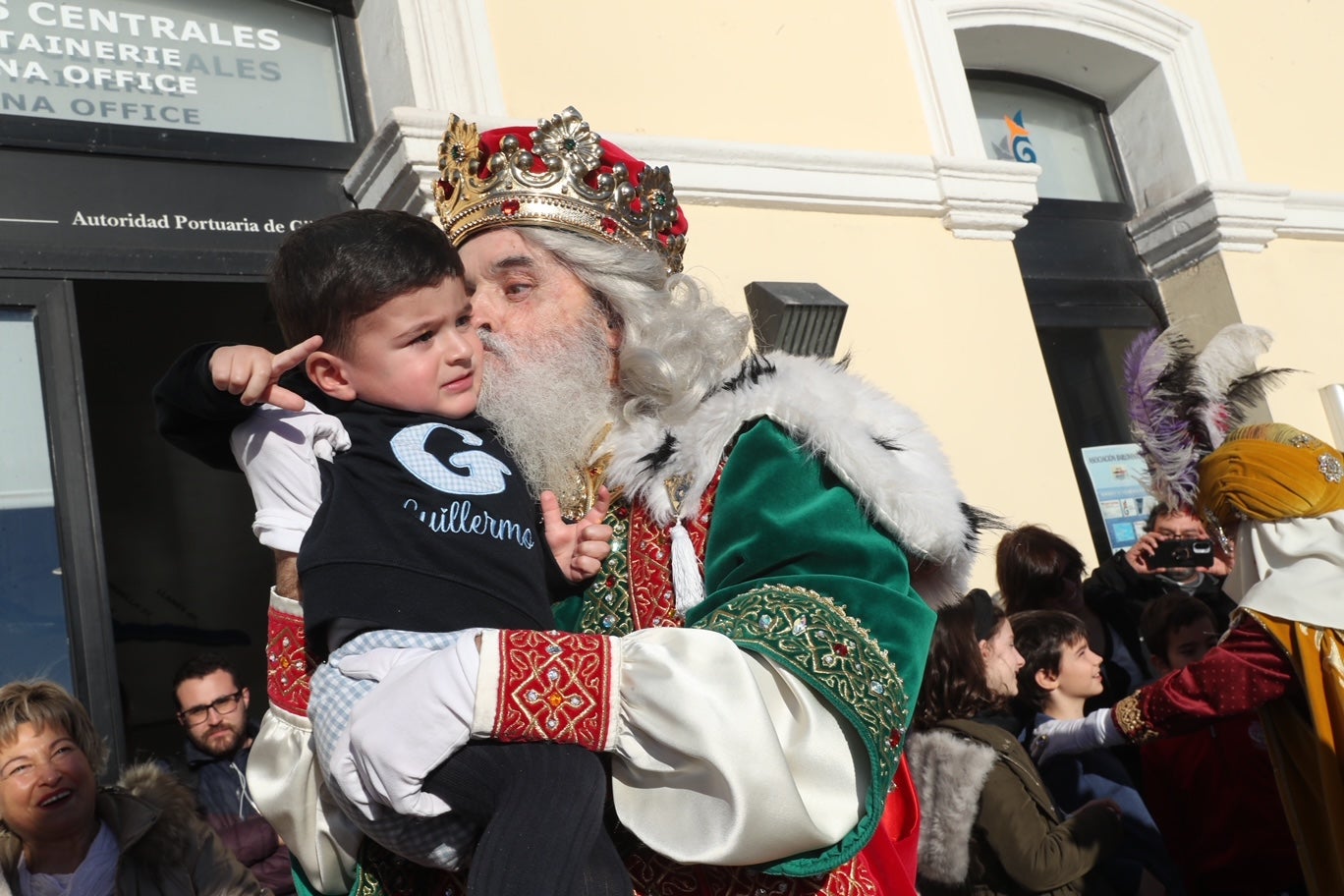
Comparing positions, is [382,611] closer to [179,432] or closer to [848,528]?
[179,432]

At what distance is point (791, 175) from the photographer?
5.19 m

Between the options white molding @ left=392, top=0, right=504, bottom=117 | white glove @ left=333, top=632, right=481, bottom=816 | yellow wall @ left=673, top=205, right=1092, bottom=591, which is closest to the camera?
white glove @ left=333, top=632, right=481, bottom=816

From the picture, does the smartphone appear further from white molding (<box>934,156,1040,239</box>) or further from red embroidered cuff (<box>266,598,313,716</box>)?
red embroidered cuff (<box>266,598,313,716</box>)

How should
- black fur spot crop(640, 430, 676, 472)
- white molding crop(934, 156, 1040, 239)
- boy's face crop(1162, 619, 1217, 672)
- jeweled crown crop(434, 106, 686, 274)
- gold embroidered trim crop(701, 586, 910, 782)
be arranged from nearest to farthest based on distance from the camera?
gold embroidered trim crop(701, 586, 910, 782)
black fur spot crop(640, 430, 676, 472)
jeweled crown crop(434, 106, 686, 274)
boy's face crop(1162, 619, 1217, 672)
white molding crop(934, 156, 1040, 239)

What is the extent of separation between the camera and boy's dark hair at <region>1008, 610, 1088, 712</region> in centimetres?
420

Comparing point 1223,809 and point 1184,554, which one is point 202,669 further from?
point 1184,554

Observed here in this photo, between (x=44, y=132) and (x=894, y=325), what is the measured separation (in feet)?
10.4

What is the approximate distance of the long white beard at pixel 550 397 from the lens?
2.16m

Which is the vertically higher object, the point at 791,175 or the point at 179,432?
the point at 791,175

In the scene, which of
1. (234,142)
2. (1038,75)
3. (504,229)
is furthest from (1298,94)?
(504,229)

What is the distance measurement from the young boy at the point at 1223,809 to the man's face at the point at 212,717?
10.1 ft

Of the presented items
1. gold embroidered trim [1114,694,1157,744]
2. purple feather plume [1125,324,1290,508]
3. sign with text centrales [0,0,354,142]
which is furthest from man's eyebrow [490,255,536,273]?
purple feather plume [1125,324,1290,508]

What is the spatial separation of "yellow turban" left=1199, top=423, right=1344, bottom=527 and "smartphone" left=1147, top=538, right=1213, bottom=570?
0.97 metres

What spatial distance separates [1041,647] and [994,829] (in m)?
0.96
